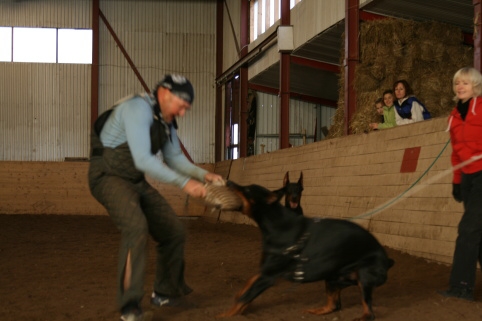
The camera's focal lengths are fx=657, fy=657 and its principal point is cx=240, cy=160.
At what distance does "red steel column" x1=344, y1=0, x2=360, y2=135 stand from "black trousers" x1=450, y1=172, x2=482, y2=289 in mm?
6707

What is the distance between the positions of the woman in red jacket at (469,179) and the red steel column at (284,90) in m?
10.5

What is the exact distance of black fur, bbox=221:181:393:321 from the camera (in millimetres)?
4305

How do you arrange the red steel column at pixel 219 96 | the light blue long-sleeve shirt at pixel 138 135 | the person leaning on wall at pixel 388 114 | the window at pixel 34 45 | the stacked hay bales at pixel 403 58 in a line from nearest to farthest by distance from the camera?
1. the light blue long-sleeve shirt at pixel 138 135
2. the person leaning on wall at pixel 388 114
3. the stacked hay bales at pixel 403 58
4. the window at pixel 34 45
5. the red steel column at pixel 219 96

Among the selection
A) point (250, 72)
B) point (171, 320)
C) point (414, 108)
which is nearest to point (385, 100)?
point (414, 108)

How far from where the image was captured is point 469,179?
510 cm

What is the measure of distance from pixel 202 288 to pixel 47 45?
20294 millimetres

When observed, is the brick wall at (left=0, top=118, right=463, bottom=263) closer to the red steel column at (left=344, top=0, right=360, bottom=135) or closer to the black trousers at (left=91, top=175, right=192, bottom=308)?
the black trousers at (left=91, top=175, right=192, bottom=308)

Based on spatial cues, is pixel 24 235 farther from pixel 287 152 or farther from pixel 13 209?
pixel 13 209

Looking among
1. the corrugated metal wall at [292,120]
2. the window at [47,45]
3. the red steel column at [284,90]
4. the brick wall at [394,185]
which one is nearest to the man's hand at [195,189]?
the brick wall at [394,185]

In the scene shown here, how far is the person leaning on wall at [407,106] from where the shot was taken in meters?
8.59

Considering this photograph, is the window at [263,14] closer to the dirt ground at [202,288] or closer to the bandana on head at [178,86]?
the dirt ground at [202,288]

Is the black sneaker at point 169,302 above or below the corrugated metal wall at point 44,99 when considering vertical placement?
below

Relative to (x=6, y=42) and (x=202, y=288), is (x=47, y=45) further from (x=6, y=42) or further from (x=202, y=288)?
(x=202, y=288)

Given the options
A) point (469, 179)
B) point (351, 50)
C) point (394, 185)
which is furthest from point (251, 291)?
point (351, 50)
